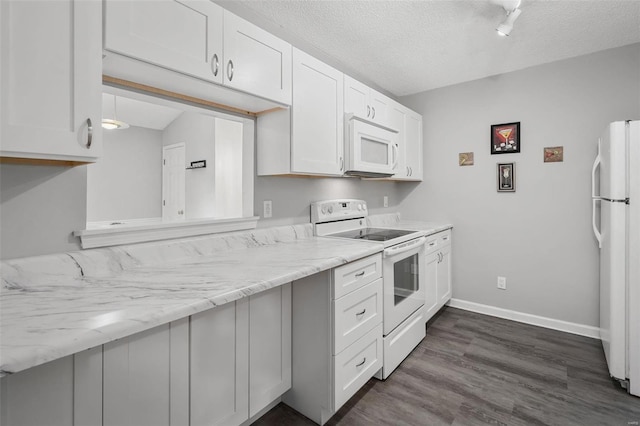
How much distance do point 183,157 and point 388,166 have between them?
3311 millimetres

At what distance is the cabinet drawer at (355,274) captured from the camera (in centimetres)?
166

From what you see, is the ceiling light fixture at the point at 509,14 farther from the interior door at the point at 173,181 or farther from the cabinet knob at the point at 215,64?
the interior door at the point at 173,181

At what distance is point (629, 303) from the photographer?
190 centimetres

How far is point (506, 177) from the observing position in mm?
3082

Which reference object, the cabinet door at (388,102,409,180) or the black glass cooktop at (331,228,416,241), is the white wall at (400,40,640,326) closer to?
the cabinet door at (388,102,409,180)

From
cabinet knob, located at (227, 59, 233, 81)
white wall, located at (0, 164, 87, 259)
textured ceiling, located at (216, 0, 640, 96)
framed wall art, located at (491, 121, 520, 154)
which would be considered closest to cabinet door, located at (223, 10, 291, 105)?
cabinet knob, located at (227, 59, 233, 81)

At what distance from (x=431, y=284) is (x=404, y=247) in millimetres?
809

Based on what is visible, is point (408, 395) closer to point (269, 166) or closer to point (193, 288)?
point (193, 288)

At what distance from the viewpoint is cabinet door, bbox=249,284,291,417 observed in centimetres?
164

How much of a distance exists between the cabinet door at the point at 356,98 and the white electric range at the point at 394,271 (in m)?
0.75

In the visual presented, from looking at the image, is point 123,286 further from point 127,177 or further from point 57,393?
point 127,177

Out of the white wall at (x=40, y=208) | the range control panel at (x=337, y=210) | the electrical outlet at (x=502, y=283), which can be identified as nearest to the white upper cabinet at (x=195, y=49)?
the white wall at (x=40, y=208)

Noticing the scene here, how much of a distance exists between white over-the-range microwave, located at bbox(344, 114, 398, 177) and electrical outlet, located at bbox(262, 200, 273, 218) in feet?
2.13

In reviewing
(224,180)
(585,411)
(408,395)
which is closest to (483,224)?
(585,411)
